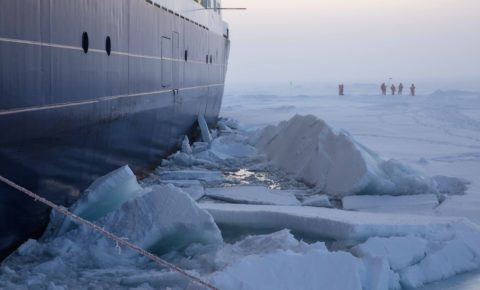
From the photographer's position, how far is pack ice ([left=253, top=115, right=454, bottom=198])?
6.99 meters

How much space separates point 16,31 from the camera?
441 centimetres

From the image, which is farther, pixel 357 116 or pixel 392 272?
pixel 357 116

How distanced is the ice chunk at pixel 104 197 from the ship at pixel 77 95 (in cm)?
24

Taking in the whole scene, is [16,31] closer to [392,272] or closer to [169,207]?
[169,207]

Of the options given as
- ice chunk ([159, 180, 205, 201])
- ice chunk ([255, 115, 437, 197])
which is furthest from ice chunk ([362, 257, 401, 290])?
ice chunk ([159, 180, 205, 201])

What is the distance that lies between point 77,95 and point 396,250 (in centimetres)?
316

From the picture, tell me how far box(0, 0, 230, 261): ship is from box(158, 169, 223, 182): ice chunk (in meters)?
0.33

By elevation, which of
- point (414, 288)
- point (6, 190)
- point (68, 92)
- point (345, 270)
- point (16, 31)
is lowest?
point (414, 288)

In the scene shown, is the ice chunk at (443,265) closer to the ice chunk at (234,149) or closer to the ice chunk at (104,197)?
the ice chunk at (104,197)

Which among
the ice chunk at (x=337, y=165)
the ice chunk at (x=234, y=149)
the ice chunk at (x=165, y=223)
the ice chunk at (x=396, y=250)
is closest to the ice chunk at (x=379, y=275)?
the ice chunk at (x=396, y=250)

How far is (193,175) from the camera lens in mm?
8711

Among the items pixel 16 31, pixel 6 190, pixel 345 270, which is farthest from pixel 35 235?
pixel 345 270

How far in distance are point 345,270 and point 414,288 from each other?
0.81 meters

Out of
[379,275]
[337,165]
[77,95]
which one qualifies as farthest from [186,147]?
[379,275]
